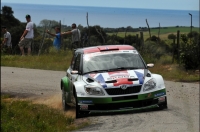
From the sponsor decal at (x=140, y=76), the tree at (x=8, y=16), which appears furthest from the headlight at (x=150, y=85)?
the tree at (x=8, y=16)

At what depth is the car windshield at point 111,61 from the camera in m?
11.5

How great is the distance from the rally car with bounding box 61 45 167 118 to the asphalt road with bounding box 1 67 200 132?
325 millimetres

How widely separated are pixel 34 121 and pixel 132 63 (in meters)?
2.78

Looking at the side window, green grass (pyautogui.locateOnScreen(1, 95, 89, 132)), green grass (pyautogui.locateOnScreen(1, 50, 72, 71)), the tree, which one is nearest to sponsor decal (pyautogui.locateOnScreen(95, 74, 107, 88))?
green grass (pyautogui.locateOnScreen(1, 95, 89, 132))

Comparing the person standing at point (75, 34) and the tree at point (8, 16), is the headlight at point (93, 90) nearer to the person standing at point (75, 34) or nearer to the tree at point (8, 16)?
the person standing at point (75, 34)

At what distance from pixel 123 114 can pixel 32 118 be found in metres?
2.44

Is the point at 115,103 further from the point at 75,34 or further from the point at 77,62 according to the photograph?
the point at 75,34

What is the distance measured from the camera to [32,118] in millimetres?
11875

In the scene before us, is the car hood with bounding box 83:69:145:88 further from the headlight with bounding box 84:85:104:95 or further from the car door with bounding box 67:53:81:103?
the car door with bounding box 67:53:81:103

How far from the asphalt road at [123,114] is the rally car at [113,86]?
325 mm

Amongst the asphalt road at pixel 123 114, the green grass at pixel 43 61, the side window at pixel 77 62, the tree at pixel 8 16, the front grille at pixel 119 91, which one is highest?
the tree at pixel 8 16

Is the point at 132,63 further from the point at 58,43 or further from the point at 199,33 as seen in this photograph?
the point at 58,43

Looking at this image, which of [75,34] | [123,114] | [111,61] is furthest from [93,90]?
[75,34]

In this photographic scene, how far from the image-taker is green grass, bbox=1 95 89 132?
1048 centimetres
